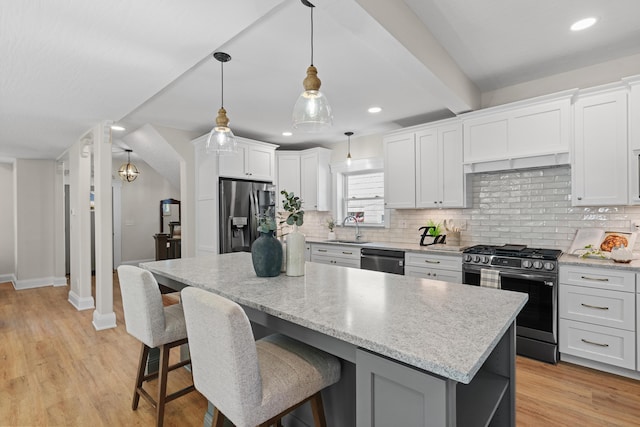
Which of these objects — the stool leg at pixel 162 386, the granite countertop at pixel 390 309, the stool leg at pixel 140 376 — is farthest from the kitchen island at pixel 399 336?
the stool leg at pixel 140 376

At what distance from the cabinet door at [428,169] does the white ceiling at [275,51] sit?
37 centimetres

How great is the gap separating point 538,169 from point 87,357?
467 cm

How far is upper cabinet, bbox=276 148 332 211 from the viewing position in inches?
207

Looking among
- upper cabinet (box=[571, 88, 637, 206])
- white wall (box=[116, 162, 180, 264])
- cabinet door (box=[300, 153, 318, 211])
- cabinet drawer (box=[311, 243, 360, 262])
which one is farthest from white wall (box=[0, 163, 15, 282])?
upper cabinet (box=[571, 88, 637, 206])

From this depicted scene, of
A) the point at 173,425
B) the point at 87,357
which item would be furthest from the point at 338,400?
the point at 87,357

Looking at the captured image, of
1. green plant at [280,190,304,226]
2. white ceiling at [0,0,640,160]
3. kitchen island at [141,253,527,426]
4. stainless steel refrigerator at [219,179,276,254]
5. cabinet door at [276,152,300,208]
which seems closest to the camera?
kitchen island at [141,253,527,426]

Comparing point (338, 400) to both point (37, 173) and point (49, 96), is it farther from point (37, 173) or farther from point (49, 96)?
point (37, 173)

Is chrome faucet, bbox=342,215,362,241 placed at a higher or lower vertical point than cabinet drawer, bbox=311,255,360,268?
higher

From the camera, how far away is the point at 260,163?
16.1ft

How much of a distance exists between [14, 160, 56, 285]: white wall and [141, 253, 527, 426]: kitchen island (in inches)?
225

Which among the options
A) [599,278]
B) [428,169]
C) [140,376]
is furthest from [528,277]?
[140,376]

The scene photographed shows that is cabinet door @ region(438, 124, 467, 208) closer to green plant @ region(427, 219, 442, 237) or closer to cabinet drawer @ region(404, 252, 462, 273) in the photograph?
green plant @ region(427, 219, 442, 237)

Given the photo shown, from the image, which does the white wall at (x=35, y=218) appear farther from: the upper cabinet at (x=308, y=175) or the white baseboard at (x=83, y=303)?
the upper cabinet at (x=308, y=175)

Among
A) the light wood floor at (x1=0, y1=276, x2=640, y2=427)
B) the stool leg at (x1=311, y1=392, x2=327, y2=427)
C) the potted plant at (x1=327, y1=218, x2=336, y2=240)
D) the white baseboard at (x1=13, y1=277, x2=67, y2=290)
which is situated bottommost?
the light wood floor at (x1=0, y1=276, x2=640, y2=427)
